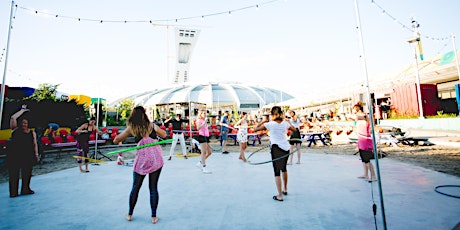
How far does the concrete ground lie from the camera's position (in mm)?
2992

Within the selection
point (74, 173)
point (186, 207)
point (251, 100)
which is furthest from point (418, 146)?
point (251, 100)

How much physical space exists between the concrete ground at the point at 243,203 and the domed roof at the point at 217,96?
145 feet

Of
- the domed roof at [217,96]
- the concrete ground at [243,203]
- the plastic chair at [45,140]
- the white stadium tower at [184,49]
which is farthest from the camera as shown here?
the white stadium tower at [184,49]

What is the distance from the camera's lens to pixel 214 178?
5586 millimetres

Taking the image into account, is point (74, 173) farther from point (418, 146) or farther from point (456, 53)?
point (456, 53)

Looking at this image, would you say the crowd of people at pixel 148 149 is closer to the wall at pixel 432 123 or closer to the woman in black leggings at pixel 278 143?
the woman in black leggings at pixel 278 143

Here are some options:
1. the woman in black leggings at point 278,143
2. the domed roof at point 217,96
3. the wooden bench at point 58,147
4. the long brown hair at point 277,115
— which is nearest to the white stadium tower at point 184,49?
the domed roof at point 217,96

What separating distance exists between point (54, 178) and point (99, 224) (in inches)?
164

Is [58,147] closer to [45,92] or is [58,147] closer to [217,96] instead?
[45,92]

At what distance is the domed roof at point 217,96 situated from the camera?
50906mm

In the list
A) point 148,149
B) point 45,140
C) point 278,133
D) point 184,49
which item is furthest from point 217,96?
point 148,149

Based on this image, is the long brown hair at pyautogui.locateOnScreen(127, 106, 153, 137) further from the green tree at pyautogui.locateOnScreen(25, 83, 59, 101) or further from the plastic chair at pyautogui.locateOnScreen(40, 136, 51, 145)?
the green tree at pyautogui.locateOnScreen(25, 83, 59, 101)

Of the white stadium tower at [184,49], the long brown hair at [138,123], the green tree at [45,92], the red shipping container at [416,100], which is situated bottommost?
the long brown hair at [138,123]

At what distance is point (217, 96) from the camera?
5250 centimetres
